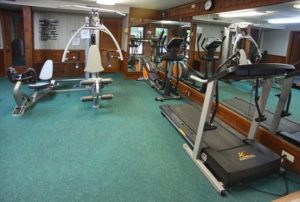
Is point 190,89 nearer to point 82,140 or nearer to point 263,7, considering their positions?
point 263,7

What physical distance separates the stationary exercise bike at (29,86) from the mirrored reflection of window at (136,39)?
2.91 metres

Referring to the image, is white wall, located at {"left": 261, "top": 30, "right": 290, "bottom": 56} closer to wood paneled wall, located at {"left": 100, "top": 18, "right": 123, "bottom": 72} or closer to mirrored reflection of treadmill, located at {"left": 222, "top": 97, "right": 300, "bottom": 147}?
mirrored reflection of treadmill, located at {"left": 222, "top": 97, "right": 300, "bottom": 147}

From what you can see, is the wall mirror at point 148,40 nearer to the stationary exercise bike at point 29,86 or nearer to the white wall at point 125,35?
the white wall at point 125,35

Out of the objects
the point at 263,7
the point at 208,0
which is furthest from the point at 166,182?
the point at 208,0

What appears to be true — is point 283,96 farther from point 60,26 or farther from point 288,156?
point 60,26

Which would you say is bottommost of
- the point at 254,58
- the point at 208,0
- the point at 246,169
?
the point at 246,169

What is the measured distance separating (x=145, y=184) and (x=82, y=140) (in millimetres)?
1351

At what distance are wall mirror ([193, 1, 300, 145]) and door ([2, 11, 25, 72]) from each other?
5.88 meters

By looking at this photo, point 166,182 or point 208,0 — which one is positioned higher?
point 208,0

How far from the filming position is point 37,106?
4422 millimetres

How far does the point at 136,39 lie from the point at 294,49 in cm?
496

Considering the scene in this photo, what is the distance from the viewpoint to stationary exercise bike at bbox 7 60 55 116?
4008 millimetres

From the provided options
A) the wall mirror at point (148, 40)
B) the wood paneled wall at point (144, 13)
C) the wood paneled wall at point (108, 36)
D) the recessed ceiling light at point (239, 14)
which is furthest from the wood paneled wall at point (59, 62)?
the recessed ceiling light at point (239, 14)

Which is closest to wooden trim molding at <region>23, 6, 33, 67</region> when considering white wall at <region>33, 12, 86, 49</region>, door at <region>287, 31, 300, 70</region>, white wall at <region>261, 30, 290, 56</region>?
white wall at <region>33, 12, 86, 49</region>
